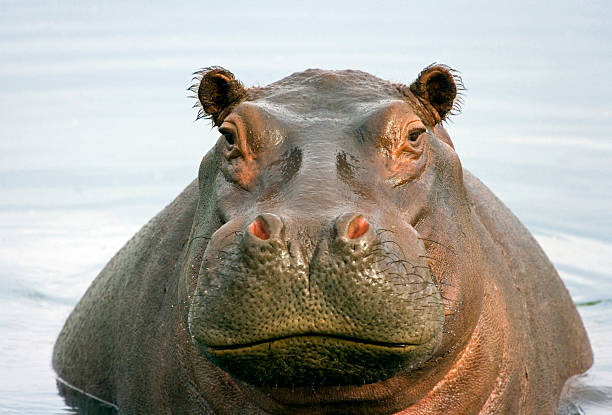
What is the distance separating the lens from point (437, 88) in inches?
286

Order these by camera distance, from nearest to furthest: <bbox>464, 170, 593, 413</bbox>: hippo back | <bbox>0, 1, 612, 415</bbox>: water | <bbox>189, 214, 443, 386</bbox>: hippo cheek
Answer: <bbox>189, 214, 443, 386</bbox>: hippo cheek → <bbox>464, 170, 593, 413</bbox>: hippo back → <bbox>0, 1, 612, 415</bbox>: water

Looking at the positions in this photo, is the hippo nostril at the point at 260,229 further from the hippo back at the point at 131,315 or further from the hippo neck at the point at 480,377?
the hippo back at the point at 131,315

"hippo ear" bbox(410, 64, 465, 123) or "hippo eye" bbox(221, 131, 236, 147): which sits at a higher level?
"hippo ear" bbox(410, 64, 465, 123)

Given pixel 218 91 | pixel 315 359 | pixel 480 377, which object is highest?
pixel 218 91

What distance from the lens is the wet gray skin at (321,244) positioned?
5.55 meters

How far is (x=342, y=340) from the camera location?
18.5ft

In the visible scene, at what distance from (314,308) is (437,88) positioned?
215 centimetres

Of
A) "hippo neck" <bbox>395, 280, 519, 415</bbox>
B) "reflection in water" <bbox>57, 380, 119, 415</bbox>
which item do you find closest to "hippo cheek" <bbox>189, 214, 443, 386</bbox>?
"hippo neck" <bbox>395, 280, 519, 415</bbox>

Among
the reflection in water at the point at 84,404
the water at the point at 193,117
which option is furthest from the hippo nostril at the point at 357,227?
the water at the point at 193,117

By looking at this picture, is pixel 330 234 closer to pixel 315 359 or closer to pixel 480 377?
pixel 315 359

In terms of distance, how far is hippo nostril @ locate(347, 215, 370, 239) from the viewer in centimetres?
557

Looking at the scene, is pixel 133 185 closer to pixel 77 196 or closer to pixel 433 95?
pixel 77 196

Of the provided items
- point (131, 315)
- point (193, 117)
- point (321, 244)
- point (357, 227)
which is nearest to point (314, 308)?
point (321, 244)

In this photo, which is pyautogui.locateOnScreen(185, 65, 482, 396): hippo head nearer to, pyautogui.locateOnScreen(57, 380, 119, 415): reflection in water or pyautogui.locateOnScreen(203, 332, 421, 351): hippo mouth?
pyautogui.locateOnScreen(203, 332, 421, 351): hippo mouth
